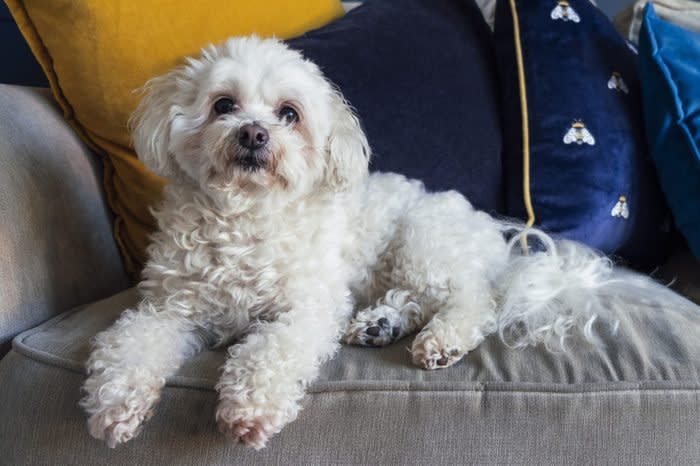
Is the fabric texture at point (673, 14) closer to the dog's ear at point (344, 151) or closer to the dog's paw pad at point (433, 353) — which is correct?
the dog's ear at point (344, 151)

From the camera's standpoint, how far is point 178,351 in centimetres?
112

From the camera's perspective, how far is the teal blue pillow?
55.2 inches

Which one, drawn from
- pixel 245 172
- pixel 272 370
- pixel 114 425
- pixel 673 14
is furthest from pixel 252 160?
pixel 673 14

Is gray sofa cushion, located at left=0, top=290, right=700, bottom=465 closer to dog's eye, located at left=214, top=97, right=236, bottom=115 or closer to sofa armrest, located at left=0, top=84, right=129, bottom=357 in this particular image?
sofa armrest, located at left=0, top=84, right=129, bottom=357

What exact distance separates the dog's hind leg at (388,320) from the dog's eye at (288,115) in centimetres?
39

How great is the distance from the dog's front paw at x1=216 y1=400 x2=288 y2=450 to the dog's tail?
0.44m

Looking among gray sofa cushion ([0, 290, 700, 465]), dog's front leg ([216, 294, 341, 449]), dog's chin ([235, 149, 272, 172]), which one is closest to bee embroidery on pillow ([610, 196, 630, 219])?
gray sofa cushion ([0, 290, 700, 465])

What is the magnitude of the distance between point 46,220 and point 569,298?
1.03 metres

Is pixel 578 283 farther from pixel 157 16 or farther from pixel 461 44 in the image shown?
pixel 157 16

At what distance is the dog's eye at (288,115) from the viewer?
123 cm

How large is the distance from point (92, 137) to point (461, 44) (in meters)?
0.93

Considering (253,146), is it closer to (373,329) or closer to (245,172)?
(245,172)

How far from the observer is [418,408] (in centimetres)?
93

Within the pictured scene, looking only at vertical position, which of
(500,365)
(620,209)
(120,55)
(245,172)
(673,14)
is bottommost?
(620,209)
